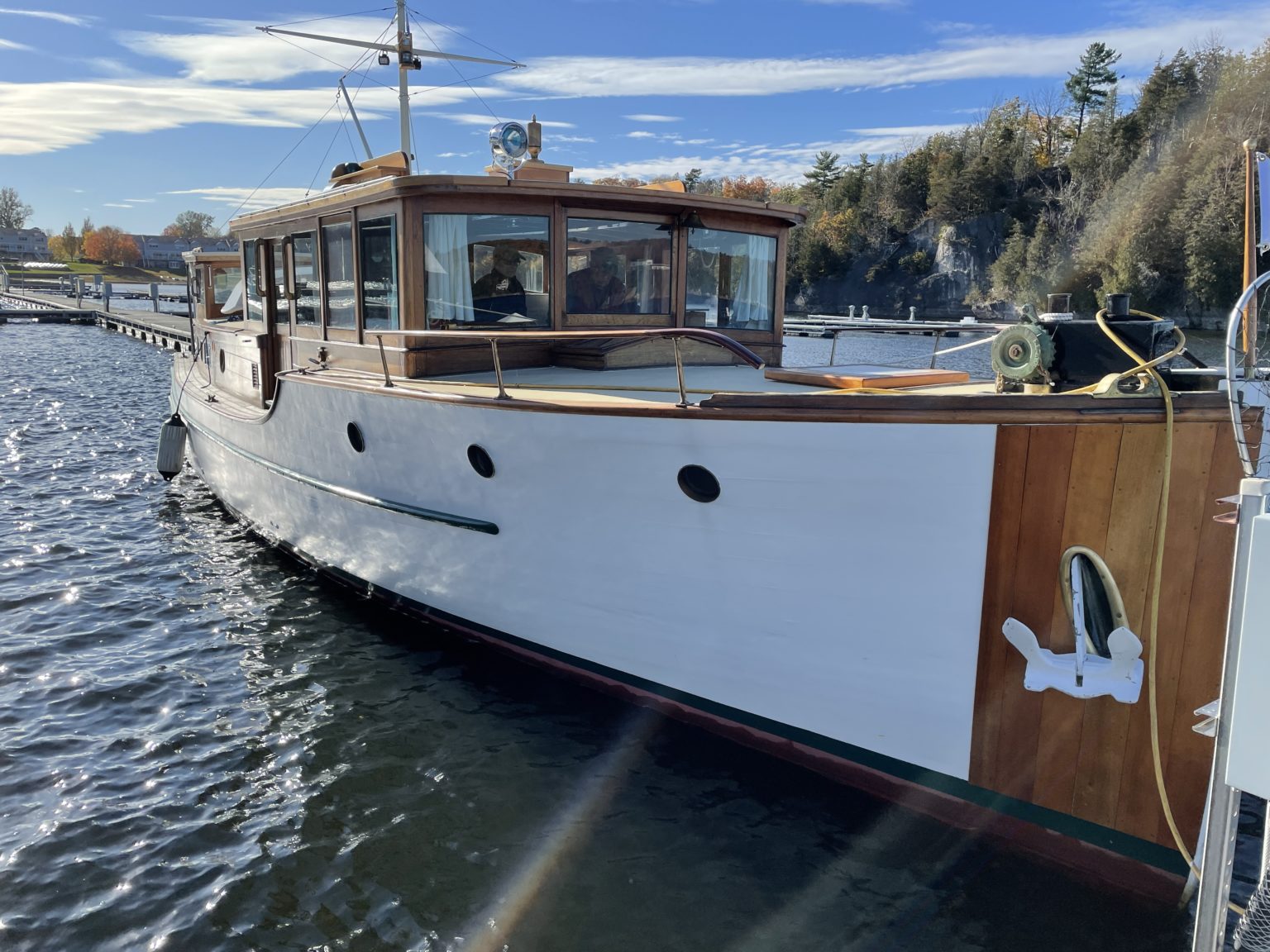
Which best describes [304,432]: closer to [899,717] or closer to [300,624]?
[300,624]

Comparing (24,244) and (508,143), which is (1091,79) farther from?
(24,244)

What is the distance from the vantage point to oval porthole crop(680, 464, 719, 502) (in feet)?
15.1

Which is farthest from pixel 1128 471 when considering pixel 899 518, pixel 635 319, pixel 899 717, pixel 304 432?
pixel 304 432

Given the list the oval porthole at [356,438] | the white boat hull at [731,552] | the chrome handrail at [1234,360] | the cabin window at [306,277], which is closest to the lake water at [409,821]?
the white boat hull at [731,552]

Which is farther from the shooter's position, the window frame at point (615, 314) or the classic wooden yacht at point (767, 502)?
the window frame at point (615, 314)

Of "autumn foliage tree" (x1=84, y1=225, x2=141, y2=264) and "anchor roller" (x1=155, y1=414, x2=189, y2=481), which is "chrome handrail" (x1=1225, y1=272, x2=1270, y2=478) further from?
"autumn foliage tree" (x1=84, y1=225, x2=141, y2=264)

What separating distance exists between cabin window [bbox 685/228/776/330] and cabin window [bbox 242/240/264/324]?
4.29 metres

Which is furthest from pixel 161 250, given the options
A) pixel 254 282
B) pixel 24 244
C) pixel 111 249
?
pixel 254 282

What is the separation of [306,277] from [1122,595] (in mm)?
6721

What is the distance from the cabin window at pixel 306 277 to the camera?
776 cm

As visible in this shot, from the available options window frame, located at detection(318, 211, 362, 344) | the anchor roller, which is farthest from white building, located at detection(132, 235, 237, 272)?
window frame, located at detection(318, 211, 362, 344)

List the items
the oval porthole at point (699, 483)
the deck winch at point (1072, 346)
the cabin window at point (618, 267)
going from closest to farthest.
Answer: the deck winch at point (1072, 346) → the oval porthole at point (699, 483) → the cabin window at point (618, 267)

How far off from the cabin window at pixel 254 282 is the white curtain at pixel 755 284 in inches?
180

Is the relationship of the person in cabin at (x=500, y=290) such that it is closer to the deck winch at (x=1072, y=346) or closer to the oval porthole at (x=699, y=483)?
the oval porthole at (x=699, y=483)
